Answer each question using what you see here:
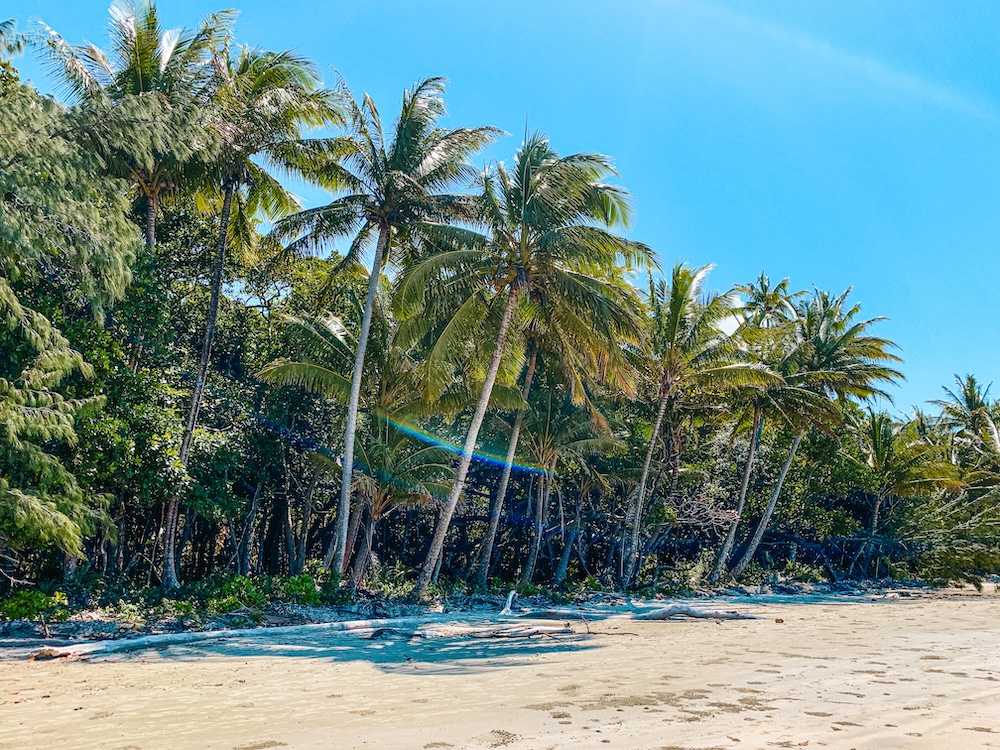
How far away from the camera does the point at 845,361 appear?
23469 millimetres

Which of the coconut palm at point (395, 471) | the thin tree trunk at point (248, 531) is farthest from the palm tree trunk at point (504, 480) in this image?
the thin tree trunk at point (248, 531)

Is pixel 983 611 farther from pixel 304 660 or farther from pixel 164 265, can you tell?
pixel 164 265

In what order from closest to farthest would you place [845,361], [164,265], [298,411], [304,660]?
[304,660], [164,265], [298,411], [845,361]

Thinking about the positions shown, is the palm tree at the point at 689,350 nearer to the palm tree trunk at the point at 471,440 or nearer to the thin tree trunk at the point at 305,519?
the palm tree trunk at the point at 471,440

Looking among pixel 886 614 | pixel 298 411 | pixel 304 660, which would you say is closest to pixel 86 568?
pixel 298 411

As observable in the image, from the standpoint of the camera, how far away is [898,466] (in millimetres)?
26250

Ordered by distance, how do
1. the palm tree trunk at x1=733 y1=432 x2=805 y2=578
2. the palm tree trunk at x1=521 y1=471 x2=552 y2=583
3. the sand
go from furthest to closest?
the palm tree trunk at x1=733 y1=432 x2=805 y2=578 → the palm tree trunk at x1=521 y1=471 x2=552 y2=583 → the sand

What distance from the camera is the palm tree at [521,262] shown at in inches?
555

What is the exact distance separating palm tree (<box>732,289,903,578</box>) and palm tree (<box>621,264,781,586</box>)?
4201 mm

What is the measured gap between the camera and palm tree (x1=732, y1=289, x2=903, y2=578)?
875 inches

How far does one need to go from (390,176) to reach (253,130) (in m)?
2.82

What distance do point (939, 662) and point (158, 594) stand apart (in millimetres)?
12422

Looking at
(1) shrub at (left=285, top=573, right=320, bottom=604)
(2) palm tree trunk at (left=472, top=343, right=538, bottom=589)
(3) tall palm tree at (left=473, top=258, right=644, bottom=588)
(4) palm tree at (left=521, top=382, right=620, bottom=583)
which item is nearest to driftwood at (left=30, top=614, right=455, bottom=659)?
(1) shrub at (left=285, top=573, right=320, bottom=604)

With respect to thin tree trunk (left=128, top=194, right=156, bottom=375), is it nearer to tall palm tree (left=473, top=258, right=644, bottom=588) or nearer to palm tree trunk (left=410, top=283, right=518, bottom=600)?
palm tree trunk (left=410, top=283, right=518, bottom=600)
